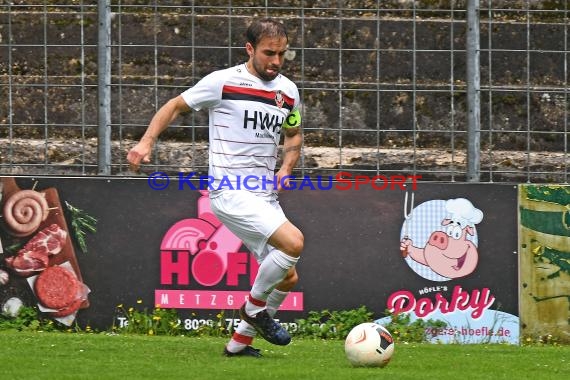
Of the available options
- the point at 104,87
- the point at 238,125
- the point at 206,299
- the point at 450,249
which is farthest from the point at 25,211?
the point at 450,249

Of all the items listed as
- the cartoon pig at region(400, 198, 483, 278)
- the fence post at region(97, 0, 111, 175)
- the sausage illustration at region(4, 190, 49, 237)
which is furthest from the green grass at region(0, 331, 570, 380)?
the fence post at region(97, 0, 111, 175)

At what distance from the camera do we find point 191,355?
28.3 feet

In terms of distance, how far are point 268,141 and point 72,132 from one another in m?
3.10

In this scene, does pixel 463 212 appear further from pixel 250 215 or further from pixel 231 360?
pixel 231 360

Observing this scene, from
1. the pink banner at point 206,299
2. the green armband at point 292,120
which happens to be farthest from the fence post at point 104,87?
the green armband at point 292,120

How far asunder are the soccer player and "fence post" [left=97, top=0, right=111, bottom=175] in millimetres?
2432

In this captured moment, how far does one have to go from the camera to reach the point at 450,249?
10.6 m

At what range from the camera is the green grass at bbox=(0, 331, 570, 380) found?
7586 millimetres

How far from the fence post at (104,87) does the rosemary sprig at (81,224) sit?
0.39 metres

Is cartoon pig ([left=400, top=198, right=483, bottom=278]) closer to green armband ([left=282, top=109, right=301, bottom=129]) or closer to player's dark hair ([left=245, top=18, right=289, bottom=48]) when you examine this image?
green armband ([left=282, top=109, right=301, bottom=129])

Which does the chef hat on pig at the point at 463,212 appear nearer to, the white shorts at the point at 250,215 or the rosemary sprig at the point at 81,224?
the white shorts at the point at 250,215

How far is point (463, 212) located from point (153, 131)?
11.0ft

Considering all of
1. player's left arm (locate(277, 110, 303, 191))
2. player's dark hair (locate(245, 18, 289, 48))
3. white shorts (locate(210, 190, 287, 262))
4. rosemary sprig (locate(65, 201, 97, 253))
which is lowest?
rosemary sprig (locate(65, 201, 97, 253))

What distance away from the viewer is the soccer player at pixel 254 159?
8.33 meters
